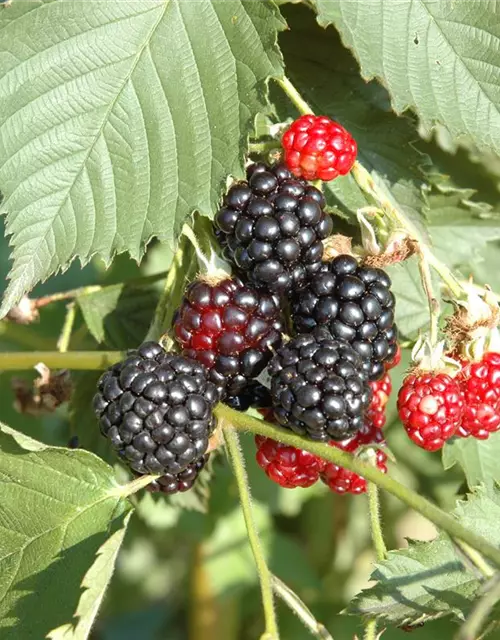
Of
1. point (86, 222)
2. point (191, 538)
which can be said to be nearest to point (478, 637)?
point (86, 222)

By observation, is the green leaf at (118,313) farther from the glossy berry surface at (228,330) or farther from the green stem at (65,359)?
the glossy berry surface at (228,330)

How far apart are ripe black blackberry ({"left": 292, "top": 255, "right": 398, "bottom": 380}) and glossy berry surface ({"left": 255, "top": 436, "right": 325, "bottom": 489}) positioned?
0.17 m

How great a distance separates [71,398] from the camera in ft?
6.45

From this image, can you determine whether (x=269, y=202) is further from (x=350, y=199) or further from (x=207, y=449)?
(x=207, y=449)

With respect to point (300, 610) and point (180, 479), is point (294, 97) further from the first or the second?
point (300, 610)

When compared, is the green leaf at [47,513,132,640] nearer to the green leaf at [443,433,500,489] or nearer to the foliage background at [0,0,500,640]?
the foliage background at [0,0,500,640]

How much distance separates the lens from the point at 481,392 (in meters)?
1.54

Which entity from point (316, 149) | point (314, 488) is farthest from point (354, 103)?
point (314, 488)

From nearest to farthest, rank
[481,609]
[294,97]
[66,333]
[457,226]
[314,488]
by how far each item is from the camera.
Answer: [481,609] → [294,97] → [66,333] → [457,226] → [314,488]

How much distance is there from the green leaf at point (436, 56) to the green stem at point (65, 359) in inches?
24.6

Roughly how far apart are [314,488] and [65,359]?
136cm

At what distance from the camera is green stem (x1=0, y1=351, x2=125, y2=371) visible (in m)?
1.60

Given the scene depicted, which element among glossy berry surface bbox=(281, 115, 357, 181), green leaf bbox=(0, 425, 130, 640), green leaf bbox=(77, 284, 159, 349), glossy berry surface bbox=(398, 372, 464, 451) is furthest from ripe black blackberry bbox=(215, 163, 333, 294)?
green leaf bbox=(77, 284, 159, 349)

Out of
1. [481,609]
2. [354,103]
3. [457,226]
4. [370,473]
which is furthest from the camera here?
[457,226]
